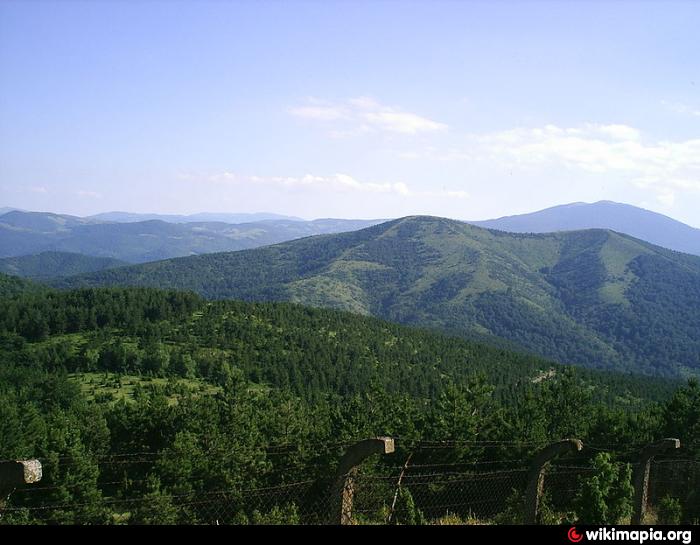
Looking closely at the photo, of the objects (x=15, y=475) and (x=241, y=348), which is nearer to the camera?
(x=15, y=475)

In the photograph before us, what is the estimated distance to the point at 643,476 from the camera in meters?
10.6

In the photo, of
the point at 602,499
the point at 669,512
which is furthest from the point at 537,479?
the point at 669,512

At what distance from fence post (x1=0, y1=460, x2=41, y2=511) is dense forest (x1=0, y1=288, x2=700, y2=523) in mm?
482

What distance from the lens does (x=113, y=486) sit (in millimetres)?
40656

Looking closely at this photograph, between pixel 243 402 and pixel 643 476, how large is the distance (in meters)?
42.4

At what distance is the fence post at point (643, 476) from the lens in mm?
10320

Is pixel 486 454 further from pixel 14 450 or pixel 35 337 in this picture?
pixel 35 337
